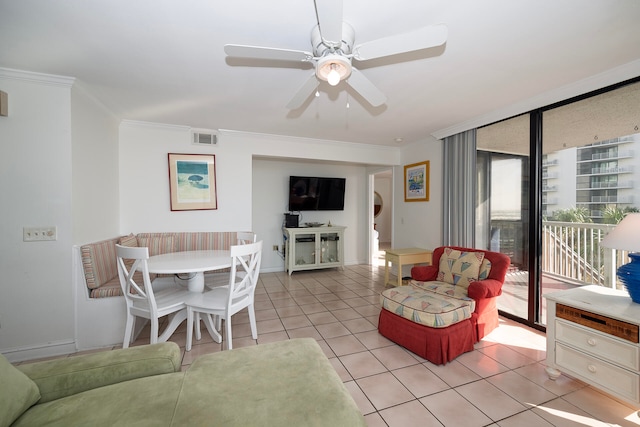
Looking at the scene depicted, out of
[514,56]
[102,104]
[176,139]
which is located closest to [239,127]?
[176,139]

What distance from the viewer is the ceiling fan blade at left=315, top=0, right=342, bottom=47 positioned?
43.7 inches

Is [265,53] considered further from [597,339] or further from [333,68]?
[597,339]

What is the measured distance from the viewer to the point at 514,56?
1.91 meters

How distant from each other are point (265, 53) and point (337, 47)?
15.8 inches

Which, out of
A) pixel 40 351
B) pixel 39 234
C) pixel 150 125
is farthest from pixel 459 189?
pixel 40 351

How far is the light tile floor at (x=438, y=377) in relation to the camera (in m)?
1.59

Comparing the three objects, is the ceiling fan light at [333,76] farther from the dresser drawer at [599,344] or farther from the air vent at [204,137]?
the air vent at [204,137]

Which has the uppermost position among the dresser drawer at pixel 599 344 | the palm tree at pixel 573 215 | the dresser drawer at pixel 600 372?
the palm tree at pixel 573 215

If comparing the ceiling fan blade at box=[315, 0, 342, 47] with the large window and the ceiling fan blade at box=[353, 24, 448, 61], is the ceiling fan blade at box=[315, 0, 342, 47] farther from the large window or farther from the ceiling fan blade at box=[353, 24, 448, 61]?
the large window

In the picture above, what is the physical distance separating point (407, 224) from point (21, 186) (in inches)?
185

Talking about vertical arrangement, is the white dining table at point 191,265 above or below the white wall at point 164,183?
below

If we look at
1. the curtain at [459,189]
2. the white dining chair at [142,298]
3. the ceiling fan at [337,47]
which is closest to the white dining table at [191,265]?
the white dining chair at [142,298]

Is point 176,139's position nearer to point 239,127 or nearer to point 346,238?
point 239,127

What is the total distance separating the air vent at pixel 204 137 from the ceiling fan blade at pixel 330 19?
9.13 ft
